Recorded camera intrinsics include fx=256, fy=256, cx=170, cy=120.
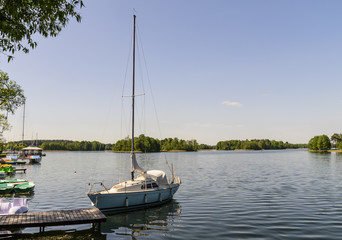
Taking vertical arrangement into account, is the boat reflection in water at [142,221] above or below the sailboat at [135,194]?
below

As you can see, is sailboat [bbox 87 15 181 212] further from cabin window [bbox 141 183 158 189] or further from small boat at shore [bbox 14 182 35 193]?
small boat at shore [bbox 14 182 35 193]

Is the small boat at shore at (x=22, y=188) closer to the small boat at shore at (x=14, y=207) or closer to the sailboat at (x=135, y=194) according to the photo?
the small boat at shore at (x=14, y=207)

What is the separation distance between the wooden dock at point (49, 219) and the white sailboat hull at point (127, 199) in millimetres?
2980

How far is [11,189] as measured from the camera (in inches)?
1342

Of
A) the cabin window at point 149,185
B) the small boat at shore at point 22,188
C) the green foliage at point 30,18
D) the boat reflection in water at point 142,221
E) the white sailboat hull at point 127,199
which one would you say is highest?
the green foliage at point 30,18

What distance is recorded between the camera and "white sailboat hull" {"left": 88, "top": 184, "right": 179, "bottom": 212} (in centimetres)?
2319

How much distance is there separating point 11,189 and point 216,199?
2702 cm

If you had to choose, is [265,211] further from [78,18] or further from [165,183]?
[78,18]

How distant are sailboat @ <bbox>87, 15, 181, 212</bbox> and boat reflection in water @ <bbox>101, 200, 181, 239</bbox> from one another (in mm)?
765

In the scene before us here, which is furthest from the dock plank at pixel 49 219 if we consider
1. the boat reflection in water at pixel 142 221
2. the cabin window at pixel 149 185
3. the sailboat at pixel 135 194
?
the cabin window at pixel 149 185

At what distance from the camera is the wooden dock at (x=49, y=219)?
16891mm

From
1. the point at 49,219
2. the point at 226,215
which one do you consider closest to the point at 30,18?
the point at 49,219

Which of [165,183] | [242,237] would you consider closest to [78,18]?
[242,237]

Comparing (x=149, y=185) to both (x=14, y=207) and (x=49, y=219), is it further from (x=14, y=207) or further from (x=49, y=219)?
(x=14, y=207)
